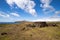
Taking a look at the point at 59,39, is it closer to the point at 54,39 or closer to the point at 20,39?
the point at 54,39

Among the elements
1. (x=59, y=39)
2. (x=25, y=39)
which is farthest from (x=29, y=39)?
(x=59, y=39)

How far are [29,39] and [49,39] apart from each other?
448 centimetres

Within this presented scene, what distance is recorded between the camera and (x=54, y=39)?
66.8ft

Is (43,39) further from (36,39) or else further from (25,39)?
(25,39)

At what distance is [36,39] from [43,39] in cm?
158

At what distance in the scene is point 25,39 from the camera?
832 inches

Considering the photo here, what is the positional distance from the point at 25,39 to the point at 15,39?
2302 millimetres

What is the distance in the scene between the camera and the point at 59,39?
20328mm

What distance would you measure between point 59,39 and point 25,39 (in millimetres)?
7612

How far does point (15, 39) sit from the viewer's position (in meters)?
21.1

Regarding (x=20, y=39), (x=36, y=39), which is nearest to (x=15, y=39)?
(x=20, y=39)

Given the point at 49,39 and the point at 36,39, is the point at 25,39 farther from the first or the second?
the point at 49,39

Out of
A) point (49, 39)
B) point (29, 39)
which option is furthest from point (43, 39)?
point (29, 39)

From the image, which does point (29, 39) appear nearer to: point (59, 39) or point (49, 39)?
point (49, 39)
